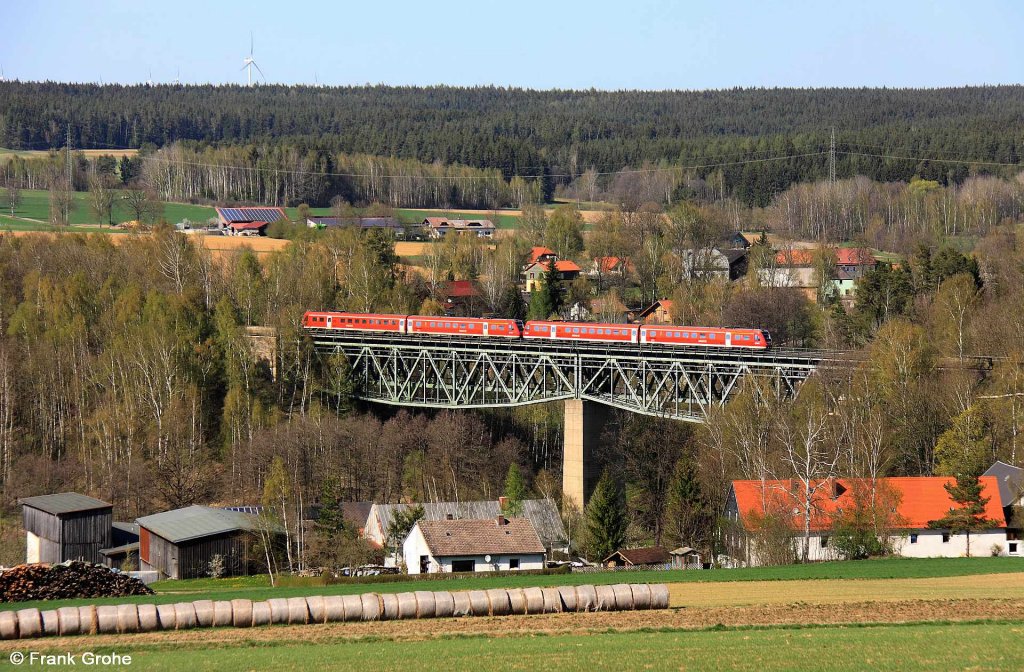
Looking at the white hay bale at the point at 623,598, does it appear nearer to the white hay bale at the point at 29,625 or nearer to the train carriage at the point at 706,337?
the white hay bale at the point at 29,625

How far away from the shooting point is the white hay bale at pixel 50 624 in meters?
37.7

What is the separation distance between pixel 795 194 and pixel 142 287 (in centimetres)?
10493

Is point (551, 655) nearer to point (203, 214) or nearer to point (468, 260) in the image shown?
point (468, 260)

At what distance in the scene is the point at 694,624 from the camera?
39.1 m

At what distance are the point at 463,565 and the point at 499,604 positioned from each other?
25448mm

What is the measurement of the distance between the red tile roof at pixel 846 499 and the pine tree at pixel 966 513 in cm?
57

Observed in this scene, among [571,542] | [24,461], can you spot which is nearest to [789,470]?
[571,542]

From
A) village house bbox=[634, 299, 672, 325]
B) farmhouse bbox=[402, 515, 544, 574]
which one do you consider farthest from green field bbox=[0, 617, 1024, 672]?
village house bbox=[634, 299, 672, 325]

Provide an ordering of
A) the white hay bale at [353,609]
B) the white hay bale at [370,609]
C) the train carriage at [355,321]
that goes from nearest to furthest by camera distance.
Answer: the white hay bale at [353,609]
the white hay bale at [370,609]
the train carriage at [355,321]

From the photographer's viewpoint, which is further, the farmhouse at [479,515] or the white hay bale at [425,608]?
the farmhouse at [479,515]

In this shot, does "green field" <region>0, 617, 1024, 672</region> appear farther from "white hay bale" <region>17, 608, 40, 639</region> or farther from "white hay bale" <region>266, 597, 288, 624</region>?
"white hay bale" <region>266, 597, 288, 624</region>

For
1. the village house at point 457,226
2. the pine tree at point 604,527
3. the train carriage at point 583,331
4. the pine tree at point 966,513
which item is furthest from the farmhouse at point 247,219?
the pine tree at point 966,513

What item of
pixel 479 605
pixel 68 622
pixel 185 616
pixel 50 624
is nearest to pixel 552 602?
pixel 479 605

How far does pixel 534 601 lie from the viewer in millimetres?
40812
